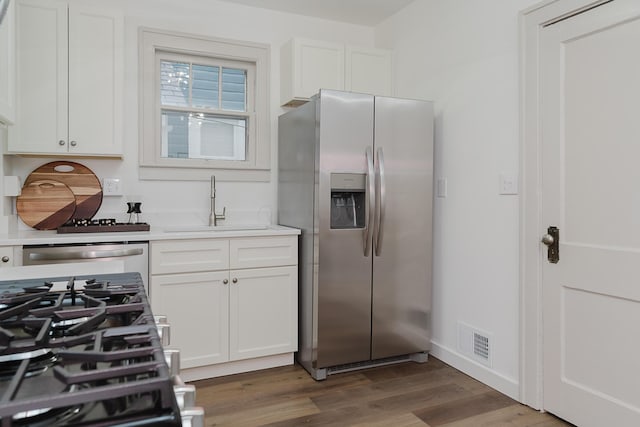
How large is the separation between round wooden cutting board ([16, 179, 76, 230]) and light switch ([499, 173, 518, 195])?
2.71m

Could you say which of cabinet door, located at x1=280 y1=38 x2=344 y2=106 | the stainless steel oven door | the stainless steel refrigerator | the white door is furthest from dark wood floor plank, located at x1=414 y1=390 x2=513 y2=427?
cabinet door, located at x1=280 y1=38 x2=344 y2=106

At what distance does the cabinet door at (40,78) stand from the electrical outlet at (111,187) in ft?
1.23

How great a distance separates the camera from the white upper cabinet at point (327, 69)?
130 inches

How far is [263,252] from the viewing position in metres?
2.89

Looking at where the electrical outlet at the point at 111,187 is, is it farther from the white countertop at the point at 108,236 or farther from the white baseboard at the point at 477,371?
the white baseboard at the point at 477,371

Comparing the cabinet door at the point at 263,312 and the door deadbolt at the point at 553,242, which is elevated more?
the door deadbolt at the point at 553,242

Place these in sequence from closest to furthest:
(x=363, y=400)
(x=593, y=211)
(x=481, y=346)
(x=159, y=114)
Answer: (x=593, y=211) < (x=363, y=400) < (x=481, y=346) < (x=159, y=114)

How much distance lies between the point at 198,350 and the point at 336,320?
869mm

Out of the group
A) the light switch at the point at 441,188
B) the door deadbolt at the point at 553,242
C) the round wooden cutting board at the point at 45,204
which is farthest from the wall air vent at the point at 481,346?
the round wooden cutting board at the point at 45,204

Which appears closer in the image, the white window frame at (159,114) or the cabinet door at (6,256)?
the cabinet door at (6,256)

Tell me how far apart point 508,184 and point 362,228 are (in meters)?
0.91

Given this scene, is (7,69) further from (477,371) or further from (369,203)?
(477,371)

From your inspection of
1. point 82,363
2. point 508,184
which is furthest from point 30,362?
point 508,184

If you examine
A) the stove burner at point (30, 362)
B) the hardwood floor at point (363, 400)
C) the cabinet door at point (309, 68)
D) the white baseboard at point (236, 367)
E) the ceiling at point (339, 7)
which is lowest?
the hardwood floor at point (363, 400)
